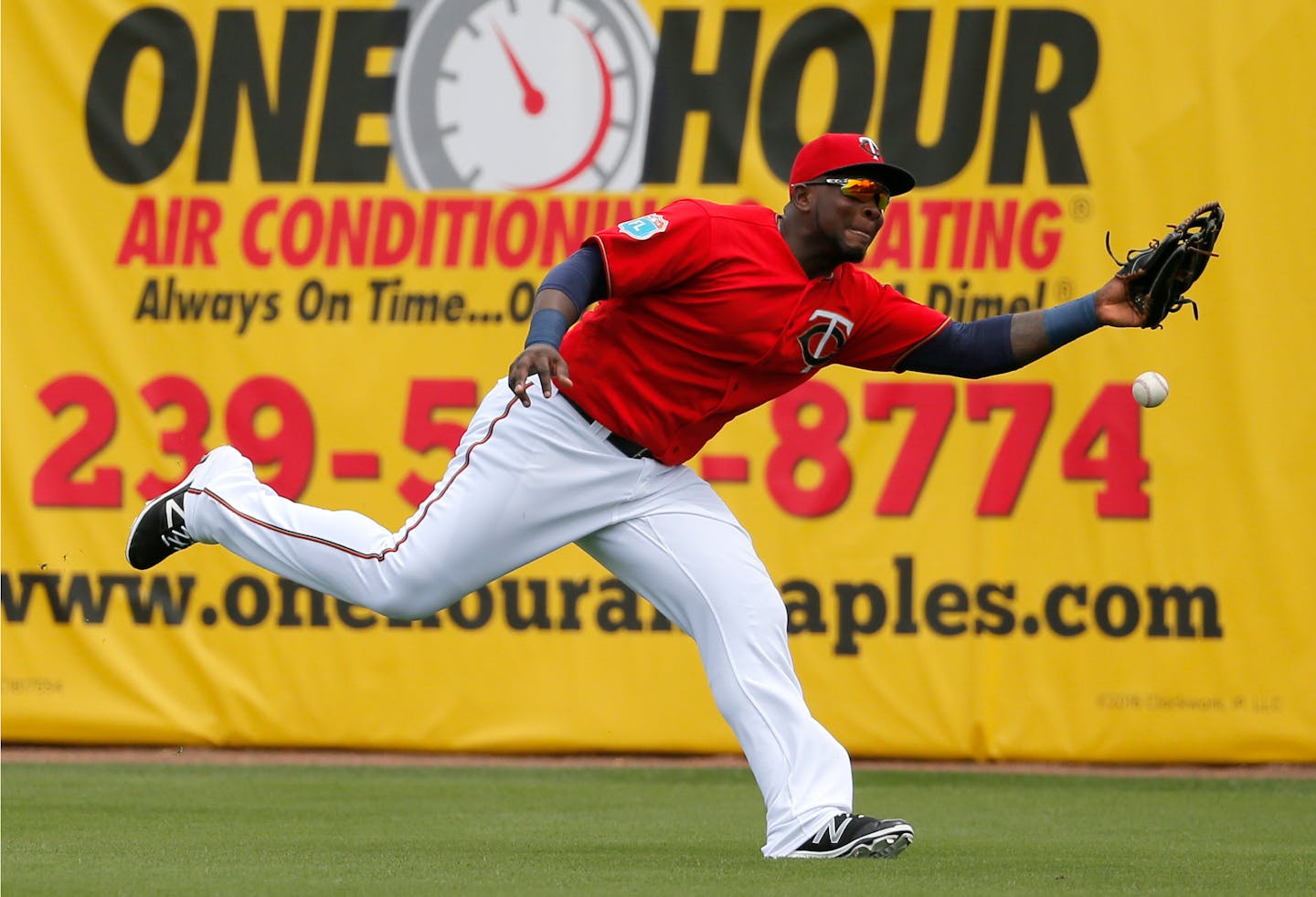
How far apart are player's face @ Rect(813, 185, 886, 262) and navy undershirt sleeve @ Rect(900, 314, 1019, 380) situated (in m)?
0.43

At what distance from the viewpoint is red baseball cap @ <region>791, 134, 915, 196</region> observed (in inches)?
200

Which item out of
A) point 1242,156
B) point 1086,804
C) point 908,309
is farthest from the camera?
point 1242,156

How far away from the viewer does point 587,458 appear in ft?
17.0

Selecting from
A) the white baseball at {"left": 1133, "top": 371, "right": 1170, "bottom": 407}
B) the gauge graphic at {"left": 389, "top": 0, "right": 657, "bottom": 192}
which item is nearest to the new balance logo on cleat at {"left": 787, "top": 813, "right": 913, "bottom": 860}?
the white baseball at {"left": 1133, "top": 371, "right": 1170, "bottom": 407}

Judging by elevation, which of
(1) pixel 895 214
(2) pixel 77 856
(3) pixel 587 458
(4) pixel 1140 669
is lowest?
(2) pixel 77 856

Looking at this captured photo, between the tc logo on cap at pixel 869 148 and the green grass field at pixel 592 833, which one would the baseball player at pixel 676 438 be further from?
the green grass field at pixel 592 833

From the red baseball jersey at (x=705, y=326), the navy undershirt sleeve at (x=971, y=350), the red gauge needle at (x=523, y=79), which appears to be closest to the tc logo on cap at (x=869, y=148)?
the red baseball jersey at (x=705, y=326)

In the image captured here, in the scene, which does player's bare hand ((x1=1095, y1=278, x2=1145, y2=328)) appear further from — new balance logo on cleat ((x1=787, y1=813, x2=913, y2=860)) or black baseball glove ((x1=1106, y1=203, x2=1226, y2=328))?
new balance logo on cleat ((x1=787, y1=813, x2=913, y2=860))

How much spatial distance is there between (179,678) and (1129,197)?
4449 millimetres

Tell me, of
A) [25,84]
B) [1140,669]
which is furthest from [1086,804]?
[25,84]

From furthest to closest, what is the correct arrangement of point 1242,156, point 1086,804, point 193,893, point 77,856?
point 1242,156
point 1086,804
point 77,856
point 193,893

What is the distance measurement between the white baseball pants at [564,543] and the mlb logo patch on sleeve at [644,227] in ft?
1.76

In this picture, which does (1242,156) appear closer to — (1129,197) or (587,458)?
(1129,197)

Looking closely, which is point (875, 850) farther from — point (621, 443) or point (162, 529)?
point (162, 529)
